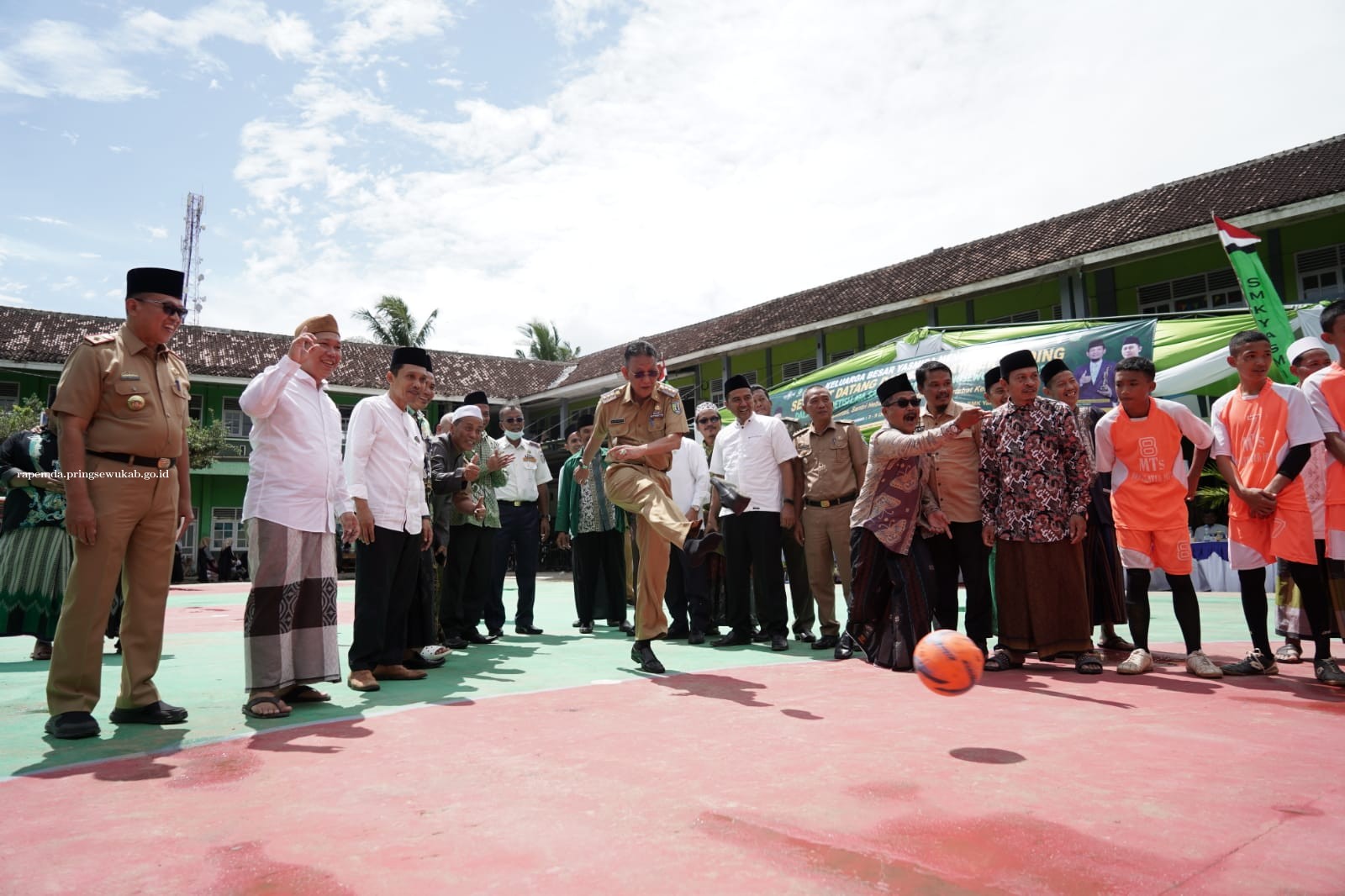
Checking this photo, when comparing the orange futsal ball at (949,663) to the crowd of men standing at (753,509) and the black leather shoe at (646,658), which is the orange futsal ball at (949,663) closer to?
the crowd of men standing at (753,509)

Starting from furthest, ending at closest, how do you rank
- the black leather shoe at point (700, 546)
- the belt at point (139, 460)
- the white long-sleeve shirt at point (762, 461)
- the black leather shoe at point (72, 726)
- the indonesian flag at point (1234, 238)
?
the indonesian flag at point (1234, 238) < the white long-sleeve shirt at point (762, 461) < the black leather shoe at point (700, 546) < the belt at point (139, 460) < the black leather shoe at point (72, 726)

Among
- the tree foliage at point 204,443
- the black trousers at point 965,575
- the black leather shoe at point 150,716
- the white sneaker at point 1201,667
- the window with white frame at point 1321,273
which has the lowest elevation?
the white sneaker at point 1201,667

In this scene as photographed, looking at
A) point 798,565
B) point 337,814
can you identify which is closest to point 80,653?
point 337,814

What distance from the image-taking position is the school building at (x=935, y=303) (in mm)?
16219

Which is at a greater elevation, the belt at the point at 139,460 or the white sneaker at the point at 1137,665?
the belt at the point at 139,460

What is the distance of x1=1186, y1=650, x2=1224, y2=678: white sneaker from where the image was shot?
4.87 meters

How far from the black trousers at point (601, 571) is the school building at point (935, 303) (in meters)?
1.93

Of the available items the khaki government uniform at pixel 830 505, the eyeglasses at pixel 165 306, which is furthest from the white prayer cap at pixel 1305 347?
the eyeglasses at pixel 165 306

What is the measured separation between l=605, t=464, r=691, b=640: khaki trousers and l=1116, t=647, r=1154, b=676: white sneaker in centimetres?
259

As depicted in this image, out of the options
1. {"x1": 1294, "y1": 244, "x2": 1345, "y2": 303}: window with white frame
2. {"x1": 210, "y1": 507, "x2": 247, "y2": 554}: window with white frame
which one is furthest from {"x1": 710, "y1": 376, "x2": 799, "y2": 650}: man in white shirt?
{"x1": 210, "y1": 507, "x2": 247, "y2": 554}: window with white frame

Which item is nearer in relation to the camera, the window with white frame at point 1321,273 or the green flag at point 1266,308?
the green flag at point 1266,308

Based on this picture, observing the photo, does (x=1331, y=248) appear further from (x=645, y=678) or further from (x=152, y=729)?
(x=152, y=729)

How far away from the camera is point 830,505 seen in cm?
684

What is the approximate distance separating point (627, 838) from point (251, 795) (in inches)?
51.3
